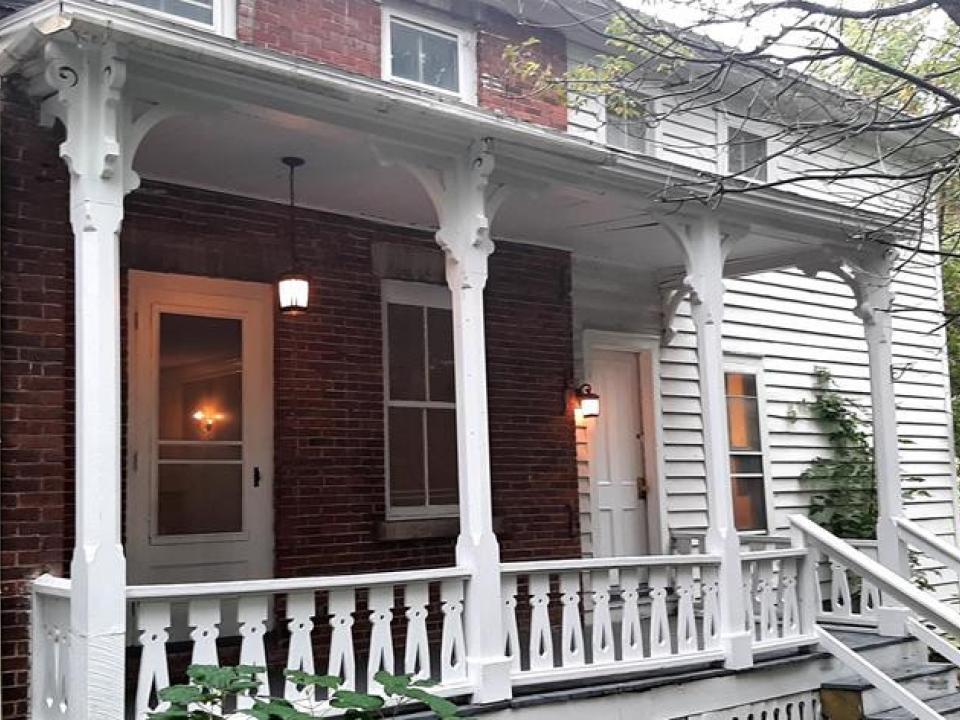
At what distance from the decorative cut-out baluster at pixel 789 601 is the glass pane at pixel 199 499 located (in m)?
3.74

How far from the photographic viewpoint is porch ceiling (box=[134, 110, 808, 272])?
19.5 feet

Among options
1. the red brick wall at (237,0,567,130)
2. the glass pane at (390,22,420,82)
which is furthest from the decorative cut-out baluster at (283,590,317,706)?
the glass pane at (390,22,420,82)

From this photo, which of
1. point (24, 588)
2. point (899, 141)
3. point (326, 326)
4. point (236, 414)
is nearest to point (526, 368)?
point (326, 326)

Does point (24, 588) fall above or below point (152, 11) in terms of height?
below

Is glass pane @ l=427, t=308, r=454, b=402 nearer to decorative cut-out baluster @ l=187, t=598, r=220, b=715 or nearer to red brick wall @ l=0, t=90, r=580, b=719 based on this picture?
red brick wall @ l=0, t=90, r=580, b=719

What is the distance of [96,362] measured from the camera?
15.2ft

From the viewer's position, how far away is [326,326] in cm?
761

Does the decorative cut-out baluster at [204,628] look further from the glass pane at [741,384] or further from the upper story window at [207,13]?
the glass pane at [741,384]

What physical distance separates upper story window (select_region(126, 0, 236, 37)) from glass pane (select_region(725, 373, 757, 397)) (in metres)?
5.95

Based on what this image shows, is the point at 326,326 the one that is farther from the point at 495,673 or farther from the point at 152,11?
the point at 495,673

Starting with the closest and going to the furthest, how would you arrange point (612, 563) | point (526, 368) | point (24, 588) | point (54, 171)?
point (24, 588), point (54, 171), point (612, 563), point (526, 368)

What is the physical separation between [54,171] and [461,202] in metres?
2.21

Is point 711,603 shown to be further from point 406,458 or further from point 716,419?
point 406,458

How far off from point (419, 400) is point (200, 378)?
68.6 inches
